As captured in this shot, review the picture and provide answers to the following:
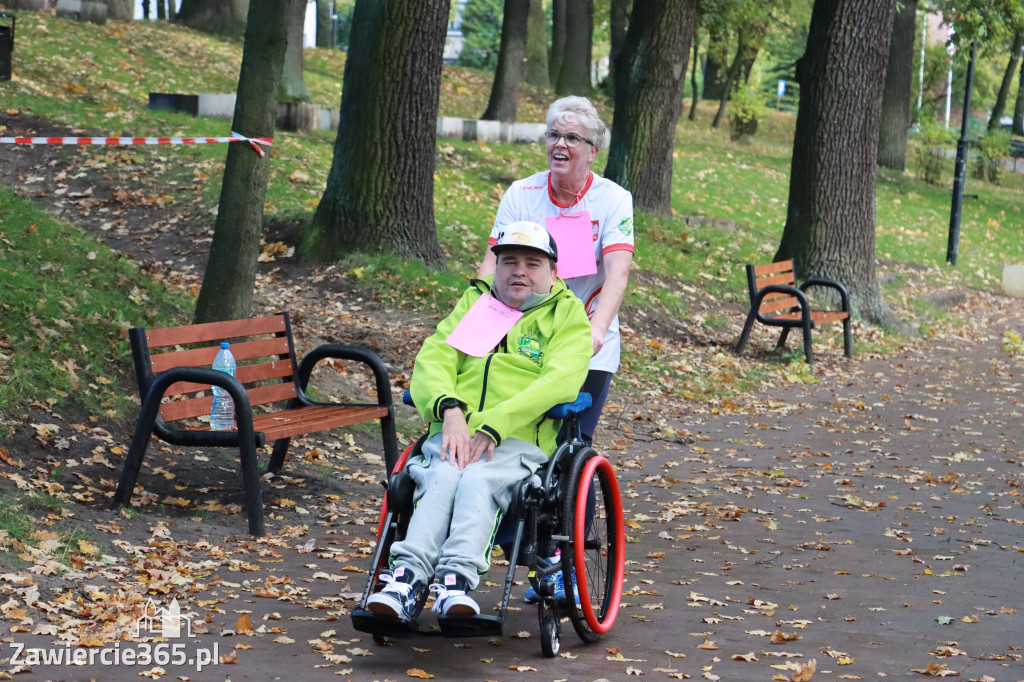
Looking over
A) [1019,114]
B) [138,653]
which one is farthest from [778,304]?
[1019,114]

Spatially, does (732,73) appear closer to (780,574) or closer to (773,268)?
(773,268)

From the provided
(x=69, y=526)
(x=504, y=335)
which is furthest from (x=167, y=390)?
(x=504, y=335)

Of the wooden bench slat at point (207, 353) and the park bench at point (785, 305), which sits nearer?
the wooden bench slat at point (207, 353)

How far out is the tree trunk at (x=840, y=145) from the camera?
49.6 ft

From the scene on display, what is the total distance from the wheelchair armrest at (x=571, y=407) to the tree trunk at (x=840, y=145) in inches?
434

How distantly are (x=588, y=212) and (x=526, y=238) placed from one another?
59cm

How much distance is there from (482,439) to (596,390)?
0.79 meters

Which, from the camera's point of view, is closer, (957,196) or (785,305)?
(785,305)

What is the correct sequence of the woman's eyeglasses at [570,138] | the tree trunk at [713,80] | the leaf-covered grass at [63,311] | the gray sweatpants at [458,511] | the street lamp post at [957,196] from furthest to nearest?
1. the tree trunk at [713,80]
2. the street lamp post at [957,196]
3. the leaf-covered grass at [63,311]
4. the woman's eyeglasses at [570,138]
5. the gray sweatpants at [458,511]

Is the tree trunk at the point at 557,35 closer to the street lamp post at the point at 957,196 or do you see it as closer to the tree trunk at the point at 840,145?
the street lamp post at the point at 957,196

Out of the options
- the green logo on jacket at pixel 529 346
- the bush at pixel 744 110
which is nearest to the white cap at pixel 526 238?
the green logo on jacket at pixel 529 346

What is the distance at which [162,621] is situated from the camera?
473 centimetres

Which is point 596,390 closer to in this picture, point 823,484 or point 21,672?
point 21,672

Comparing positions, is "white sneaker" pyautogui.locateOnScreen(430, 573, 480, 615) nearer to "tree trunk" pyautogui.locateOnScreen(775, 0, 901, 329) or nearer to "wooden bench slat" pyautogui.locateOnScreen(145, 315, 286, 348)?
"wooden bench slat" pyautogui.locateOnScreen(145, 315, 286, 348)
